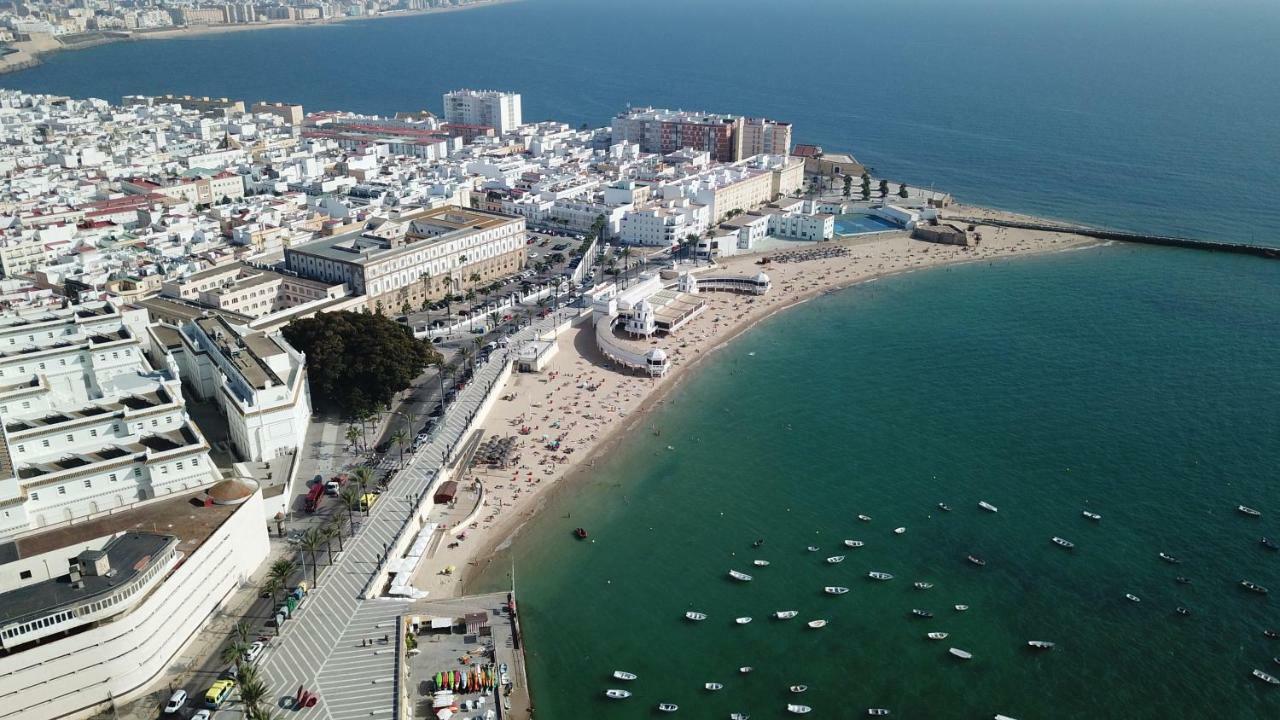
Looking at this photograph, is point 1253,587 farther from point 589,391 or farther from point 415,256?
point 415,256

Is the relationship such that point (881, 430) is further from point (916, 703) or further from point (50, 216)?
point (50, 216)

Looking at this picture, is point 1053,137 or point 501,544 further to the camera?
point 1053,137

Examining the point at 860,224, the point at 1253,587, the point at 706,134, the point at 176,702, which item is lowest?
the point at 1253,587

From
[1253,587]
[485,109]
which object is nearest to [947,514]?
[1253,587]

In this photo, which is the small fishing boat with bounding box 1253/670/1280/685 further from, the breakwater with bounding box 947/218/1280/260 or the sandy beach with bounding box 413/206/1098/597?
the breakwater with bounding box 947/218/1280/260

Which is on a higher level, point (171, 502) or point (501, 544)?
point (171, 502)

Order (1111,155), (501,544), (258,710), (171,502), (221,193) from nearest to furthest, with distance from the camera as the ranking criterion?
(258,710)
(171,502)
(501,544)
(221,193)
(1111,155)

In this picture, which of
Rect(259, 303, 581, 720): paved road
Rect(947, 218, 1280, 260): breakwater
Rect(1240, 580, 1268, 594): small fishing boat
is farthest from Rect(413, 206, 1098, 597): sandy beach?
Rect(1240, 580, 1268, 594): small fishing boat

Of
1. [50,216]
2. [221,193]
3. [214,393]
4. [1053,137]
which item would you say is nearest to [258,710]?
[214,393]
